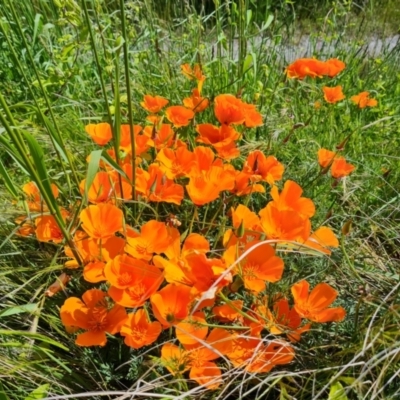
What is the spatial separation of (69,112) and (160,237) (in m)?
0.92

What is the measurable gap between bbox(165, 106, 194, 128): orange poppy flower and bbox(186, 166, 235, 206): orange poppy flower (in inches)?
9.4

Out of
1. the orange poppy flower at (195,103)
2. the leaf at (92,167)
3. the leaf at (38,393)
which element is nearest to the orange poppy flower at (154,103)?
the orange poppy flower at (195,103)

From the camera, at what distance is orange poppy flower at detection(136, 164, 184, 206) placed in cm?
123

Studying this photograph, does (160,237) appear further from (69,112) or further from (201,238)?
(69,112)

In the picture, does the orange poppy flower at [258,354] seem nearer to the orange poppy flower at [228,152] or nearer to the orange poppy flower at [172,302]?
the orange poppy flower at [172,302]

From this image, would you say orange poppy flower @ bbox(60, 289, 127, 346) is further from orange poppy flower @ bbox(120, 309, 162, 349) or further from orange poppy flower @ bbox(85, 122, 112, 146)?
orange poppy flower @ bbox(85, 122, 112, 146)

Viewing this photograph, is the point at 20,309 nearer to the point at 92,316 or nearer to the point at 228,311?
the point at 92,316

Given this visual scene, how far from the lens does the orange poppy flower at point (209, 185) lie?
1189 millimetres

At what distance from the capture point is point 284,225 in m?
1.14

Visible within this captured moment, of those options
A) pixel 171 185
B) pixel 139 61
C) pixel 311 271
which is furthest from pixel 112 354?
pixel 139 61

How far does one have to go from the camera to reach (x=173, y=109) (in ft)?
4.77

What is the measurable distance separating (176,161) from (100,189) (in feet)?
0.63

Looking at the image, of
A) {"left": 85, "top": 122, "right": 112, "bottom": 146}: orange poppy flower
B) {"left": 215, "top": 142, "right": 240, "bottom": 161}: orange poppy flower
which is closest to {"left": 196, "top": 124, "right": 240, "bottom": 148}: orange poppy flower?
{"left": 215, "top": 142, "right": 240, "bottom": 161}: orange poppy flower

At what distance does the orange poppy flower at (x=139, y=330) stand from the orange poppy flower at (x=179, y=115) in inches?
21.8
